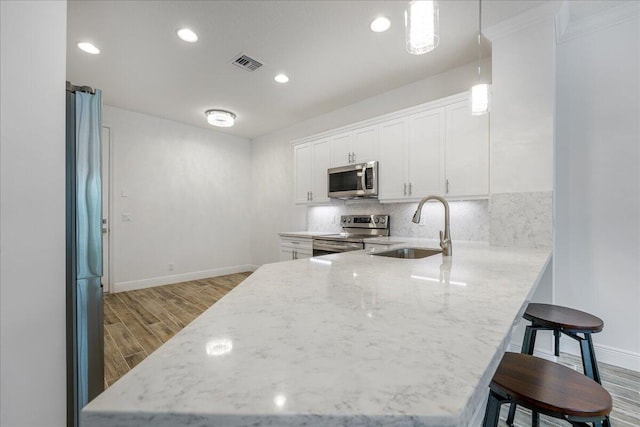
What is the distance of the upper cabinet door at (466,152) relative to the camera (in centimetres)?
248

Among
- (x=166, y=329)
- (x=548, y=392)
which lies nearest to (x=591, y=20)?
(x=548, y=392)

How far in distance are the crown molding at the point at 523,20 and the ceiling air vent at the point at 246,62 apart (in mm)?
2157

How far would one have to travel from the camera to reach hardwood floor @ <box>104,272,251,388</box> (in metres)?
2.34

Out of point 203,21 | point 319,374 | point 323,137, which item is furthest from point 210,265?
point 319,374

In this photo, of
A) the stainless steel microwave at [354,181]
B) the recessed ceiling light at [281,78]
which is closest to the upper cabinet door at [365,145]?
the stainless steel microwave at [354,181]

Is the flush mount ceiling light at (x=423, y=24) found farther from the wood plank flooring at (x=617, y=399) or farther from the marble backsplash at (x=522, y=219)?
the wood plank flooring at (x=617, y=399)

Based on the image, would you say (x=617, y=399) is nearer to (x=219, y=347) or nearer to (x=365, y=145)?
(x=219, y=347)

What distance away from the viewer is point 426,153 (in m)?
2.86

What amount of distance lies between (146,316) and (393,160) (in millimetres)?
3352

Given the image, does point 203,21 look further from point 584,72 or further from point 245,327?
point 584,72

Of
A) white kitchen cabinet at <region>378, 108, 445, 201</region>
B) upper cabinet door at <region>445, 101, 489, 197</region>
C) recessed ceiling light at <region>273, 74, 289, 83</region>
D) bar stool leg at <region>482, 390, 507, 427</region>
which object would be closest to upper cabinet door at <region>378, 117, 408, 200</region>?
white kitchen cabinet at <region>378, 108, 445, 201</region>

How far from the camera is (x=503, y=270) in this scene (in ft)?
4.08

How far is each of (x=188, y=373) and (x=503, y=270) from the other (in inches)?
51.4

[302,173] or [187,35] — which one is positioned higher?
[187,35]
